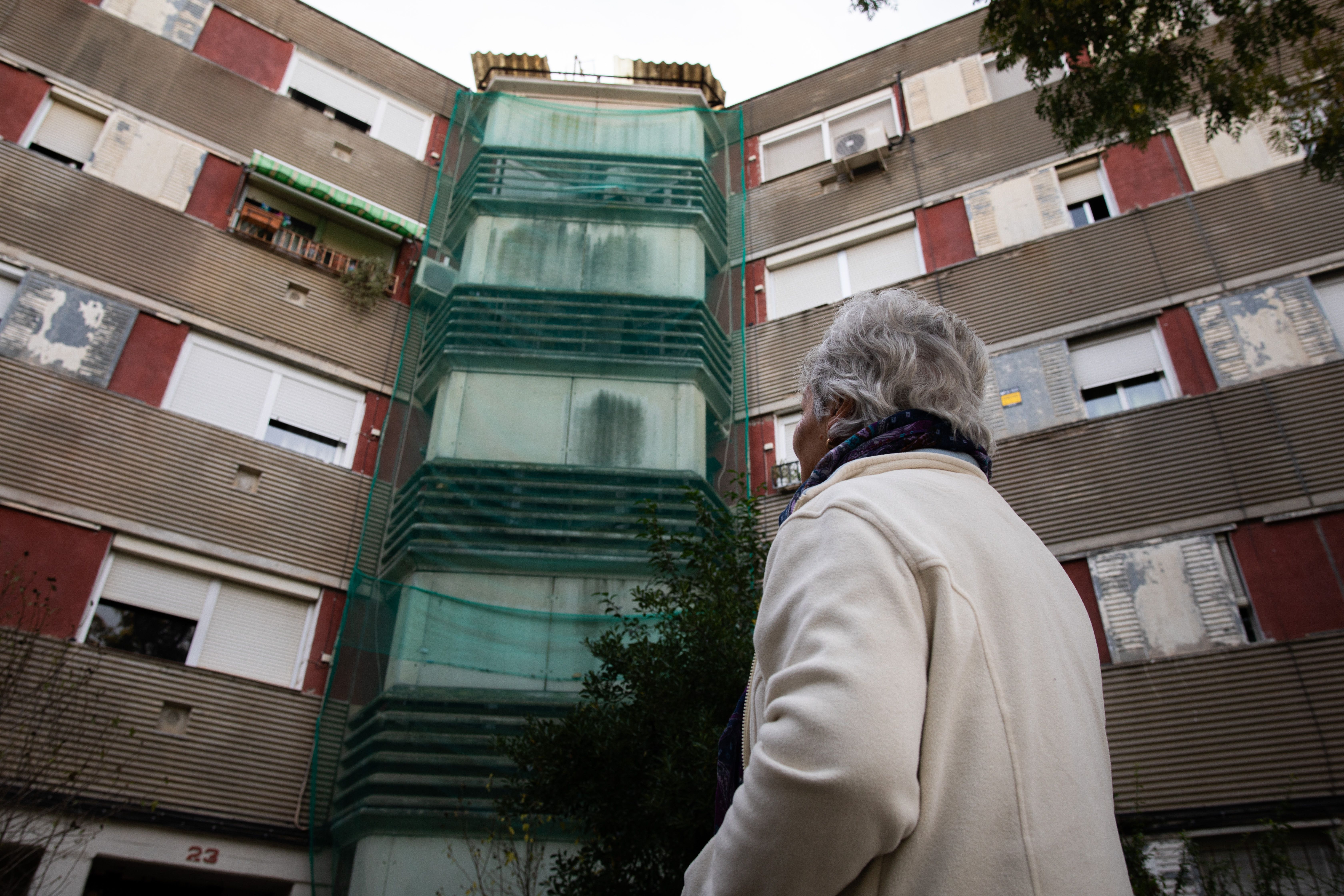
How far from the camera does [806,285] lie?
17109mm

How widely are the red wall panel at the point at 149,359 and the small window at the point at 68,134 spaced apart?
293cm

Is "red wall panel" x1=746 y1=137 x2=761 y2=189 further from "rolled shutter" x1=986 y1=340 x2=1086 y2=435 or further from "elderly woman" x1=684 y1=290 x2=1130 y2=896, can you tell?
"elderly woman" x1=684 y1=290 x2=1130 y2=896

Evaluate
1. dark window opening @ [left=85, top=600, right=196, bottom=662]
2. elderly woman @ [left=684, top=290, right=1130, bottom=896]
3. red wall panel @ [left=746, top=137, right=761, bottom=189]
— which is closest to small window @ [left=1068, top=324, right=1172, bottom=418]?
red wall panel @ [left=746, top=137, right=761, bottom=189]

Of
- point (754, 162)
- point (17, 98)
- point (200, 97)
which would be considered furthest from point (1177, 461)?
point (17, 98)

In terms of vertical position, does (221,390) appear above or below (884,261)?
below

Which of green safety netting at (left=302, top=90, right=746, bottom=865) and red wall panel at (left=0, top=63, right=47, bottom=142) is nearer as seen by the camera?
green safety netting at (left=302, top=90, right=746, bottom=865)

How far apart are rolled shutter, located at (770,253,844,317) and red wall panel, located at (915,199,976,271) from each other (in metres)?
1.67

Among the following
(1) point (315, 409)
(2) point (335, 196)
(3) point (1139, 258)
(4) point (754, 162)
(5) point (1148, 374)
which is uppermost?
(4) point (754, 162)

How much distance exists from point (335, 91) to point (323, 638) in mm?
10947

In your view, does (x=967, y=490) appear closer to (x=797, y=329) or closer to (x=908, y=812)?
(x=908, y=812)

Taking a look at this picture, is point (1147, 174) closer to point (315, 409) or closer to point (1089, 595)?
point (1089, 595)

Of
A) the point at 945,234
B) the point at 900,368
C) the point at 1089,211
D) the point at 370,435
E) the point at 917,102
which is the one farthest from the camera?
the point at 917,102

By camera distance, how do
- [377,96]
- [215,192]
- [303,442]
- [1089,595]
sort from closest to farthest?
[1089,595], [303,442], [215,192], [377,96]

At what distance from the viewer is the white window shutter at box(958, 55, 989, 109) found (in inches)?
664
